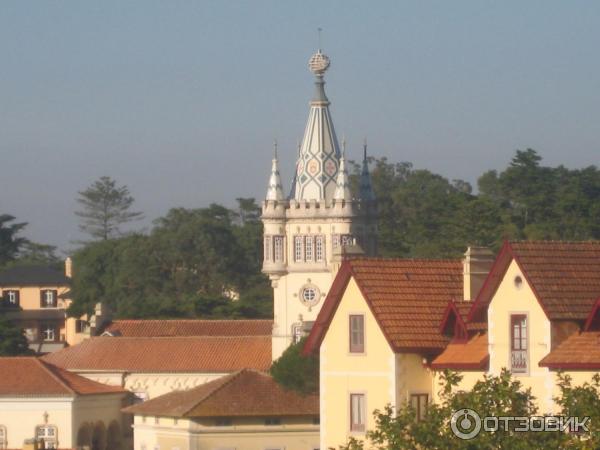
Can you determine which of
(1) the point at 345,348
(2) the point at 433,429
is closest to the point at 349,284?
(1) the point at 345,348

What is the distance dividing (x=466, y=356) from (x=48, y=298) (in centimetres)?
10881

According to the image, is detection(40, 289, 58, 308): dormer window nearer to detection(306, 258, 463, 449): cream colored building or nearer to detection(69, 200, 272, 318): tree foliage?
detection(69, 200, 272, 318): tree foliage

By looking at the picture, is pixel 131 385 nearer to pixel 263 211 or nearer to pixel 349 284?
pixel 263 211

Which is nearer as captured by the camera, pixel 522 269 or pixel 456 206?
pixel 522 269

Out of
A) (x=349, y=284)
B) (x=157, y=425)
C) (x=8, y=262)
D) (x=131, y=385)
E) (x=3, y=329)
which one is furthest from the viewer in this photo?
(x=8, y=262)

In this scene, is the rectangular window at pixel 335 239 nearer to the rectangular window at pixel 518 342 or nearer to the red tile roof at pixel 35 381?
the red tile roof at pixel 35 381

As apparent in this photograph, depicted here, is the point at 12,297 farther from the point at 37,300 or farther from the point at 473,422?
the point at 473,422

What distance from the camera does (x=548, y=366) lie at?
43938mm

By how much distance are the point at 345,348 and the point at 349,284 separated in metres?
1.36

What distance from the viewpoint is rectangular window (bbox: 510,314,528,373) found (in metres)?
45.1

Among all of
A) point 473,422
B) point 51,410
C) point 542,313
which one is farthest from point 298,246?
point 473,422

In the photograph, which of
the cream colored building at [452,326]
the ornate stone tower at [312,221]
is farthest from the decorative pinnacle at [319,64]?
the cream colored building at [452,326]

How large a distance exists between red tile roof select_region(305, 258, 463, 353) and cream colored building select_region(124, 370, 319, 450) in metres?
20.1

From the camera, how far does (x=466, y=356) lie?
4703cm
